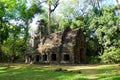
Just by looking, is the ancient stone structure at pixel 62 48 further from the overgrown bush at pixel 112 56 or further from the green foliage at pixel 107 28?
the overgrown bush at pixel 112 56

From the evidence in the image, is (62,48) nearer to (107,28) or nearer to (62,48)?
(62,48)

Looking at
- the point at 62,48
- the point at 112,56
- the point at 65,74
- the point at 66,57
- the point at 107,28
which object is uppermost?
the point at 107,28

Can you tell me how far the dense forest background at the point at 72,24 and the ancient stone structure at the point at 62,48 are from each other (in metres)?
2.69

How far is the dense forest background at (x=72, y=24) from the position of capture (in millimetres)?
40031

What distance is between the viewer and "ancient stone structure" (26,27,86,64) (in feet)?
140

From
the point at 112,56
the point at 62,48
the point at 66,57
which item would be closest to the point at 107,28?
the point at 112,56

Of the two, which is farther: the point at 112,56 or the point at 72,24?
the point at 72,24

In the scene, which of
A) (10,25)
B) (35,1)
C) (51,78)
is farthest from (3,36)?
(51,78)

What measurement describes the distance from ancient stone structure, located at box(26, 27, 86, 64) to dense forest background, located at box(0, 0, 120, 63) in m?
2.69

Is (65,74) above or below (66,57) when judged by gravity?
below

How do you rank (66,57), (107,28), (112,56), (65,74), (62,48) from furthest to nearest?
(66,57) → (62,48) → (107,28) → (112,56) → (65,74)

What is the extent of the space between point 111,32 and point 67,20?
1802cm

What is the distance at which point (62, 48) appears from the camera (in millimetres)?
43000

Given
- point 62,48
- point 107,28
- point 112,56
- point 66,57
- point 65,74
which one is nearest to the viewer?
point 65,74
